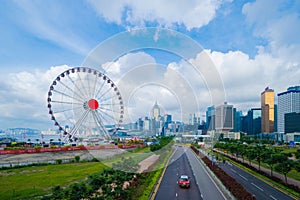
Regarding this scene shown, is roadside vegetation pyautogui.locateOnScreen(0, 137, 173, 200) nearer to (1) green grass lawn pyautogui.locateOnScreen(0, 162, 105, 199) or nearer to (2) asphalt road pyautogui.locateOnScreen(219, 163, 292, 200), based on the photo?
(1) green grass lawn pyautogui.locateOnScreen(0, 162, 105, 199)

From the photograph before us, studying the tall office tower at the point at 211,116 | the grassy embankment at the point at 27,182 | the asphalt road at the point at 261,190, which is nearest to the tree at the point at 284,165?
the asphalt road at the point at 261,190

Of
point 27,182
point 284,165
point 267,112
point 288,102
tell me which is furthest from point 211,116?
point 267,112

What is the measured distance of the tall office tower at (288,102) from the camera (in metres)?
106

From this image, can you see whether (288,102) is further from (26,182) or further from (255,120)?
(26,182)

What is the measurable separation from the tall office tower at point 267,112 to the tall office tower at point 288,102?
4.05 meters

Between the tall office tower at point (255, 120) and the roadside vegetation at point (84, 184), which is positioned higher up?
the tall office tower at point (255, 120)

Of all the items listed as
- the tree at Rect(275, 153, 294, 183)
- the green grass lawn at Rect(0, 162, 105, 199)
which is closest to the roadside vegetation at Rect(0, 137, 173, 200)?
the green grass lawn at Rect(0, 162, 105, 199)

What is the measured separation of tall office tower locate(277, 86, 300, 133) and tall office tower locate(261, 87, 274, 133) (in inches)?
160

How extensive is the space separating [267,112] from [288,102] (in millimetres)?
11470

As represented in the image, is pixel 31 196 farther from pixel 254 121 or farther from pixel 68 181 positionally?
pixel 254 121

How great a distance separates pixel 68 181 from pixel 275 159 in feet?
54.4

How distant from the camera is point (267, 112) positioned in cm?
11825

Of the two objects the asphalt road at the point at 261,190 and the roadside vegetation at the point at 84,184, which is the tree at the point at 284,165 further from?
the roadside vegetation at the point at 84,184

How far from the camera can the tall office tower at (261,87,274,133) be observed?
11850cm
